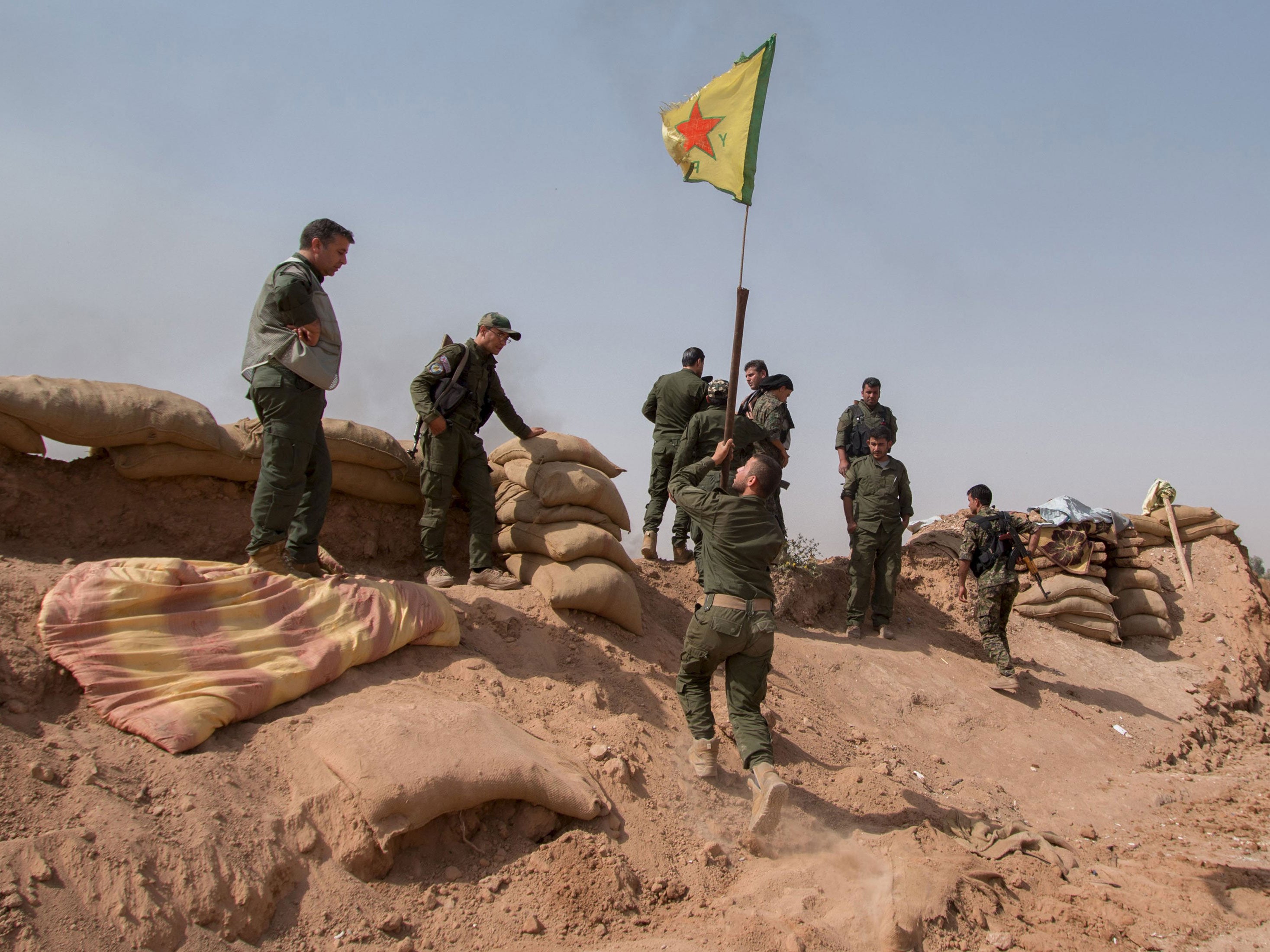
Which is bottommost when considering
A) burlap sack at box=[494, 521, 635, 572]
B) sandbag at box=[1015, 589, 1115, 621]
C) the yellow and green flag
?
sandbag at box=[1015, 589, 1115, 621]

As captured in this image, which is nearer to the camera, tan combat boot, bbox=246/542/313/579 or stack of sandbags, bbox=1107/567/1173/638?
tan combat boot, bbox=246/542/313/579

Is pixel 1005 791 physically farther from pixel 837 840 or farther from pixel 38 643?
pixel 38 643

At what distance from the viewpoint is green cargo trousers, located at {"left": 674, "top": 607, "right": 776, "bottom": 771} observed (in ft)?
15.5

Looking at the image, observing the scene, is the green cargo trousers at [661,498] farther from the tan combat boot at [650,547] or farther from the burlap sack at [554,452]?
the burlap sack at [554,452]

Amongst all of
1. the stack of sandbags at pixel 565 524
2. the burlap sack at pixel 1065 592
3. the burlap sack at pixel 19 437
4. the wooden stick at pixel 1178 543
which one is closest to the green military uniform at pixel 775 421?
the stack of sandbags at pixel 565 524

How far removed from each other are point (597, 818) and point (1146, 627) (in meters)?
8.51

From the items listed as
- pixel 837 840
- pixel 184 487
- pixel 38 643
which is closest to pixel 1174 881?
pixel 837 840

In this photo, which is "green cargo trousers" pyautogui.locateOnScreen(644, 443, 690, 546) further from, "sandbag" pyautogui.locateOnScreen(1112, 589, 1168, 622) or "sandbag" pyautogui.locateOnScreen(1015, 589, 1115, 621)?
"sandbag" pyautogui.locateOnScreen(1112, 589, 1168, 622)

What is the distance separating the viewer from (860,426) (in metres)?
9.02

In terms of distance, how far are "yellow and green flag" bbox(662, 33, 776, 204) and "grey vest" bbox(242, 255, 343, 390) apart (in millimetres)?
2573

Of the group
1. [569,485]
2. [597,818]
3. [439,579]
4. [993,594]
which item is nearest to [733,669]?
[597,818]

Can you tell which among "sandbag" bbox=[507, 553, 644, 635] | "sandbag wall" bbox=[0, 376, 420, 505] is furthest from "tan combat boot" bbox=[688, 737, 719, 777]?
"sandbag wall" bbox=[0, 376, 420, 505]

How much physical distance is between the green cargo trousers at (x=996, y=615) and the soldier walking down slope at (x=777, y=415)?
2.09m

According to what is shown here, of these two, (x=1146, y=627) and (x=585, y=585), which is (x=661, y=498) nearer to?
(x=585, y=585)
